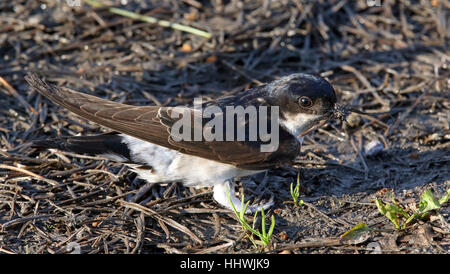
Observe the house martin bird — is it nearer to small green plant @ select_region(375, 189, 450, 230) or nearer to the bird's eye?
the bird's eye

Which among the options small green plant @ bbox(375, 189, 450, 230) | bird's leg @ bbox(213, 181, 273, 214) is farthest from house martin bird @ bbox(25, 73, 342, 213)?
small green plant @ bbox(375, 189, 450, 230)

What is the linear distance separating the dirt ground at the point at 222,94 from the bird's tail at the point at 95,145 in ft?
0.95

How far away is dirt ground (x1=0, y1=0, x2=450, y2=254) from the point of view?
142 inches

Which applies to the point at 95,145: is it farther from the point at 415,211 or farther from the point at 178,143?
the point at 415,211

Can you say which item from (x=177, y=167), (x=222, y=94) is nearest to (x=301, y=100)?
(x=177, y=167)

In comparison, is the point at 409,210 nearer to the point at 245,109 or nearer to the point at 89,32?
the point at 245,109

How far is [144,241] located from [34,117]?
190cm

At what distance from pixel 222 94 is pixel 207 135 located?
1.44m

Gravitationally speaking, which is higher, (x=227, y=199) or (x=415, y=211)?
(x=415, y=211)

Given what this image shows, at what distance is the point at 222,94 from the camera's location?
17.2 ft

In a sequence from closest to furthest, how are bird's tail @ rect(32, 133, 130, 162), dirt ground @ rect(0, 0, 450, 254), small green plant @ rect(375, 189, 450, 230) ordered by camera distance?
1. small green plant @ rect(375, 189, 450, 230)
2. dirt ground @ rect(0, 0, 450, 254)
3. bird's tail @ rect(32, 133, 130, 162)

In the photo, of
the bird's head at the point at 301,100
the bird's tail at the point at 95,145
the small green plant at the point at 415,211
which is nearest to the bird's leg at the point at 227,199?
the bird's head at the point at 301,100

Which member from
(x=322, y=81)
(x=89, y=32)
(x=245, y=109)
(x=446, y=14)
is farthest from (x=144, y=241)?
(x=446, y=14)

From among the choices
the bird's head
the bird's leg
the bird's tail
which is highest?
the bird's head
